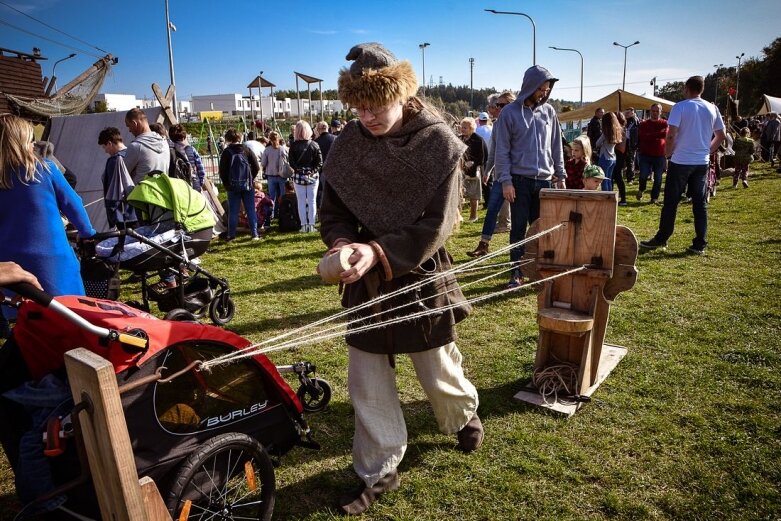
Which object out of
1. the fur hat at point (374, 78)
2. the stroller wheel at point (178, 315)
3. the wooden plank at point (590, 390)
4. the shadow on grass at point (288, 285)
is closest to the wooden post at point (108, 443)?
the fur hat at point (374, 78)

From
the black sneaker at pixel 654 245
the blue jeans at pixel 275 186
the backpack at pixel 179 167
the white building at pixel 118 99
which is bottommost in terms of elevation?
the black sneaker at pixel 654 245

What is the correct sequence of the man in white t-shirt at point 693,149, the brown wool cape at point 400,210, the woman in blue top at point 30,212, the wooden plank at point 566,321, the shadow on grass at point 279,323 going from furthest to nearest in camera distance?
the man in white t-shirt at point 693,149 < the shadow on grass at point 279,323 < the woman in blue top at point 30,212 < the wooden plank at point 566,321 < the brown wool cape at point 400,210

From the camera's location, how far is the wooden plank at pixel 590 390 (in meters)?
3.10

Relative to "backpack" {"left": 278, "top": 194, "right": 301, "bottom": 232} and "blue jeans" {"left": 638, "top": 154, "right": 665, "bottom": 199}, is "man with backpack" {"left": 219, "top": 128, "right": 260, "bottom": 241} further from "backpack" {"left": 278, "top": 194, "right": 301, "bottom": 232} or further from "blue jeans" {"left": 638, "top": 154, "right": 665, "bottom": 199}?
"blue jeans" {"left": 638, "top": 154, "right": 665, "bottom": 199}

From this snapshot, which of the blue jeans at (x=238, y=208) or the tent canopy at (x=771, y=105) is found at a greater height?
the tent canopy at (x=771, y=105)

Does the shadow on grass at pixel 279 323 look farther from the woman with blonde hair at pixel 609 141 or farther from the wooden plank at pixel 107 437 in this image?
the woman with blonde hair at pixel 609 141

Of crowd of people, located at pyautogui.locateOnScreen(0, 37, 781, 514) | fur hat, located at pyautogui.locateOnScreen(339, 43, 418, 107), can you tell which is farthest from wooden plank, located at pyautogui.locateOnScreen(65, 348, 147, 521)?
fur hat, located at pyautogui.locateOnScreen(339, 43, 418, 107)

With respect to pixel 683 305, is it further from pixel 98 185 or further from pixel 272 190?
pixel 98 185

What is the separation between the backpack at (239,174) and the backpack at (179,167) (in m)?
0.62

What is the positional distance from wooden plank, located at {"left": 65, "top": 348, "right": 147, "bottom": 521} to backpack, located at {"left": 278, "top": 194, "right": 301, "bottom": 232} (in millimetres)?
8166

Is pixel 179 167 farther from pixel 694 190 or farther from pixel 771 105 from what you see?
pixel 771 105

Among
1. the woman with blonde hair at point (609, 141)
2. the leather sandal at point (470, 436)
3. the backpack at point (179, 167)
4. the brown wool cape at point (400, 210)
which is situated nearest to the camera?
the brown wool cape at point (400, 210)

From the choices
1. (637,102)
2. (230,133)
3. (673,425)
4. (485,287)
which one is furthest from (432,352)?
(637,102)

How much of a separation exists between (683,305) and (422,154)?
3.86 m
